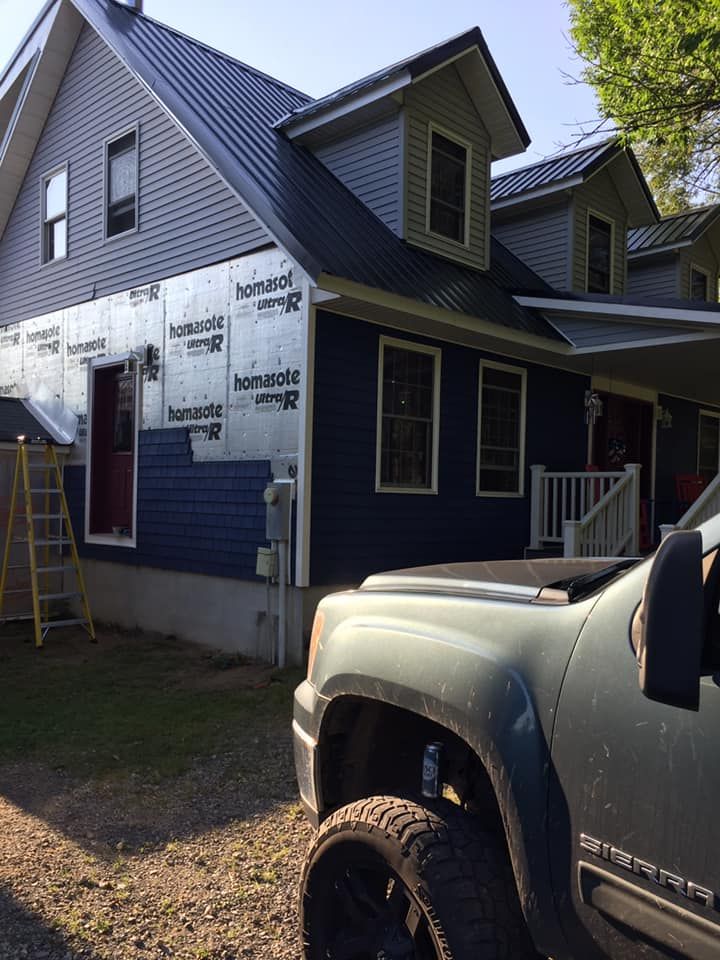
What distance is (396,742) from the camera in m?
2.86

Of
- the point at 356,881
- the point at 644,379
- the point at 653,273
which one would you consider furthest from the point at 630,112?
the point at 356,881

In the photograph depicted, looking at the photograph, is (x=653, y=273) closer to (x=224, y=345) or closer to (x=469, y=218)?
(x=469, y=218)

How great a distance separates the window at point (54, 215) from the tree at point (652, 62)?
764 centimetres

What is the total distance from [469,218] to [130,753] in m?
7.93

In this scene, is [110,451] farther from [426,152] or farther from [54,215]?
[426,152]

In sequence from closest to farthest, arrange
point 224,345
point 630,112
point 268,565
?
point 268,565 → point 224,345 → point 630,112

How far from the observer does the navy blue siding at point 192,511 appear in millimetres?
8312

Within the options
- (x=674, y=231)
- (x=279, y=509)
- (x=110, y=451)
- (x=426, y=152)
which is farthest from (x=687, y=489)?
(x=110, y=451)

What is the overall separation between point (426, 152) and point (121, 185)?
158 inches

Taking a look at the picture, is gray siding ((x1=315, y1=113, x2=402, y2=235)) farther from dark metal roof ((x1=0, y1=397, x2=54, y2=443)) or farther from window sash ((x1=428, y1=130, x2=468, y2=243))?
dark metal roof ((x1=0, y1=397, x2=54, y2=443))

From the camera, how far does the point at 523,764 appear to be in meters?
→ 1.94

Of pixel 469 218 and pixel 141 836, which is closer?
pixel 141 836

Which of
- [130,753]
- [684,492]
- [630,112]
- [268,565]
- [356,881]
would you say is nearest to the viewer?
[356,881]

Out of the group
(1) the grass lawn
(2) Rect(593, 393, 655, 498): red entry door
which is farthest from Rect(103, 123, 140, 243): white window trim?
(2) Rect(593, 393, 655, 498): red entry door
